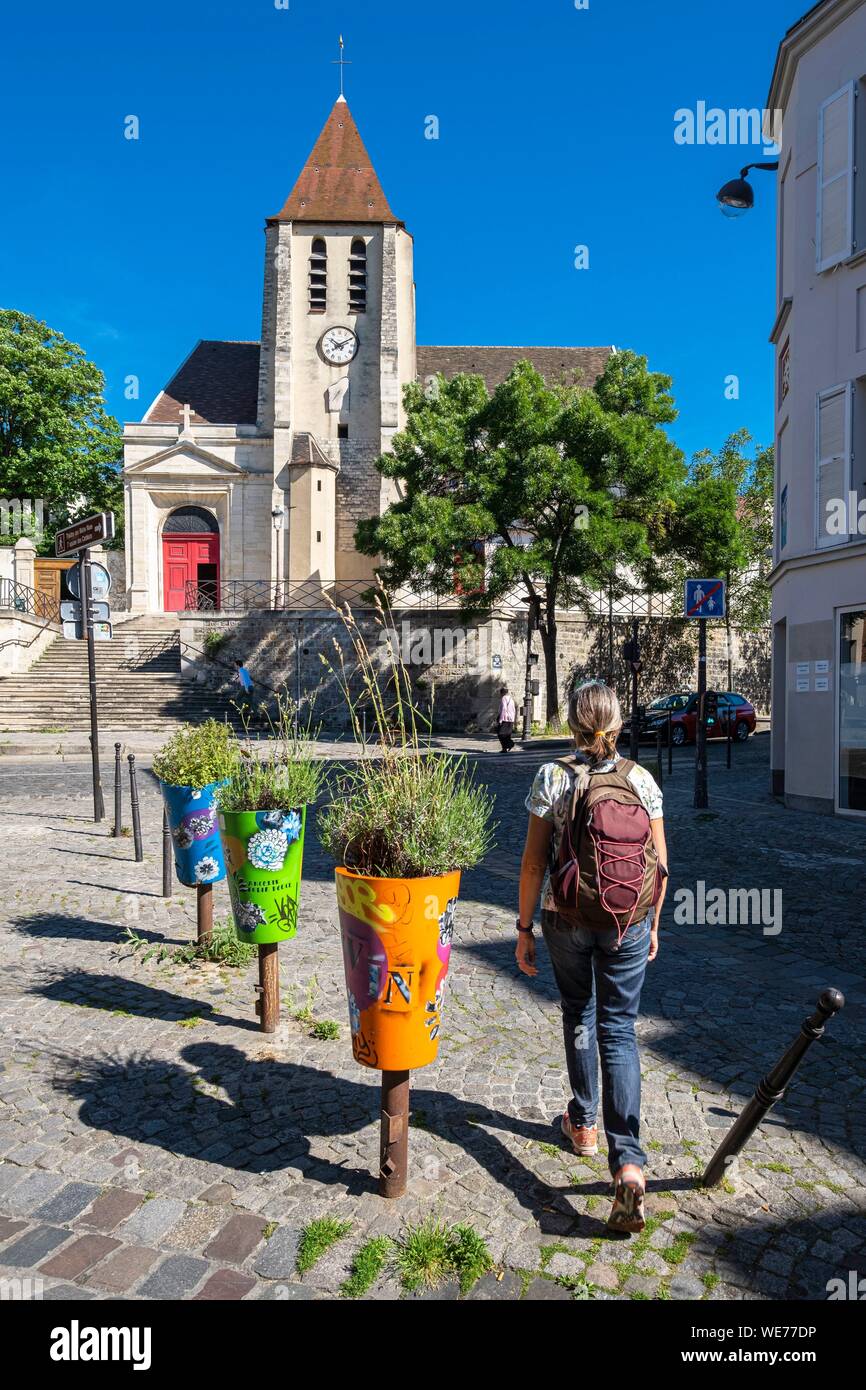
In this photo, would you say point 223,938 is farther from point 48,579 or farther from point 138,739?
point 48,579

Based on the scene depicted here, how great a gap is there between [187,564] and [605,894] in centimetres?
3265

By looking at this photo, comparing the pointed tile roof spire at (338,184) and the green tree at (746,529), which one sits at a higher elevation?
the pointed tile roof spire at (338,184)

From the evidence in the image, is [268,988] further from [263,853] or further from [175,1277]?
[175,1277]

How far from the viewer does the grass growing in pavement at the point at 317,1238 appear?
274 cm

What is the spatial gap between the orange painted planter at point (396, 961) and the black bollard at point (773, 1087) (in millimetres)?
1080

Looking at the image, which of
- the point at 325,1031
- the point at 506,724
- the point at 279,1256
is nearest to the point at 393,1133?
the point at 279,1256

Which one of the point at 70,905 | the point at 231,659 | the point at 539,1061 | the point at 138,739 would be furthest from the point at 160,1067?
the point at 231,659

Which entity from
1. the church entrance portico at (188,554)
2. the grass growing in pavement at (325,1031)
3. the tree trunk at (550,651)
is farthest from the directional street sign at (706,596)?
the church entrance portico at (188,554)

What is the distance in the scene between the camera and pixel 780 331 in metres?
13.6

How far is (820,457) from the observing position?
1155cm

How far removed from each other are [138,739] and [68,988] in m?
16.0

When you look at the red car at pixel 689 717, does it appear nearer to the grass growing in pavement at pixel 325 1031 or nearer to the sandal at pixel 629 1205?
the grass growing in pavement at pixel 325 1031

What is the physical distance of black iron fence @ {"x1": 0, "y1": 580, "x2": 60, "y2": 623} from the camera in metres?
27.3

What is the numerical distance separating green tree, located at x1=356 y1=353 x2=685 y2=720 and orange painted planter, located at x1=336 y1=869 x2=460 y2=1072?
18140mm
